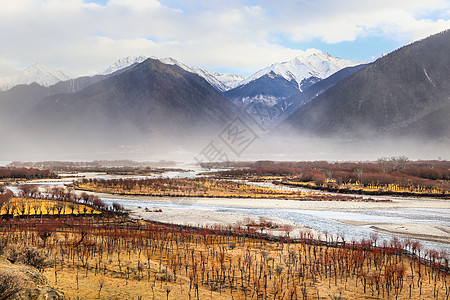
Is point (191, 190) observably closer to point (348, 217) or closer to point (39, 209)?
point (39, 209)

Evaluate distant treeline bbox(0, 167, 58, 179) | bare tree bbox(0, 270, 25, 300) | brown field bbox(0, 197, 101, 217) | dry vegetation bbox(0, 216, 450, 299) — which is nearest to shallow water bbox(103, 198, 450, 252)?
dry vegetation bbox(0, 216, 450, 299)

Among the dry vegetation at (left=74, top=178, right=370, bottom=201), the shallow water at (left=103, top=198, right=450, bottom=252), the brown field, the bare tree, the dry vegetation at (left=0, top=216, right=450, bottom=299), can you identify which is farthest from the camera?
the dry vegetation at (left=74, top=178, right=370, bottom=201)

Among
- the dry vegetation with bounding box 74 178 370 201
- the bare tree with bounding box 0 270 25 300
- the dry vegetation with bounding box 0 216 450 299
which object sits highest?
the bare tree with bounding box 0 270 25 300

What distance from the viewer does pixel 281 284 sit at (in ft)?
56.6

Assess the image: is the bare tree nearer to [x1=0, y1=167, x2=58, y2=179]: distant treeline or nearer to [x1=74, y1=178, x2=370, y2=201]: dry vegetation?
[x1=74, y1=178, x2=370, y2=201]: dry vegetation

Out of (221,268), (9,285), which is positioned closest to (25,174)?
(221,268)

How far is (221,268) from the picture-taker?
19.5 m

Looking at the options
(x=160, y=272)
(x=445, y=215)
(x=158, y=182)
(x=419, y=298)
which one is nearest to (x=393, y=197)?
(x=445, y=215)

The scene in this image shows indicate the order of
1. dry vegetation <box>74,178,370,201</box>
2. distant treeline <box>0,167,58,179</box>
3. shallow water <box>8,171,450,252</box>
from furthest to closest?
distant treeline <box>0,167,58,179</box> < dry vegetation <box>74,178,370,201</box> < shallow water <box>8,171,450,252</box>

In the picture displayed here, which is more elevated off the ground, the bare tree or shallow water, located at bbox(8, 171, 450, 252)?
the bare tree

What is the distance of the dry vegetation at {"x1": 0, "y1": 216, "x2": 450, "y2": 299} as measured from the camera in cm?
1611

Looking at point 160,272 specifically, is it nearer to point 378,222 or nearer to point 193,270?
point 193,270

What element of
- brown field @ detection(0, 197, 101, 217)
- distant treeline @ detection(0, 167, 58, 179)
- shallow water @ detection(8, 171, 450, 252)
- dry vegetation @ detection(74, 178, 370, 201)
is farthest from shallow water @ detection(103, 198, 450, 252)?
distant treeline @ detection(0, 167, 58, 179)

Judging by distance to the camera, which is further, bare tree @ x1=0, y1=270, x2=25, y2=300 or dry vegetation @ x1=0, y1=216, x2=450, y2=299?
dry vegetation @ x1=0, y1=216, x2=450, y2=299
